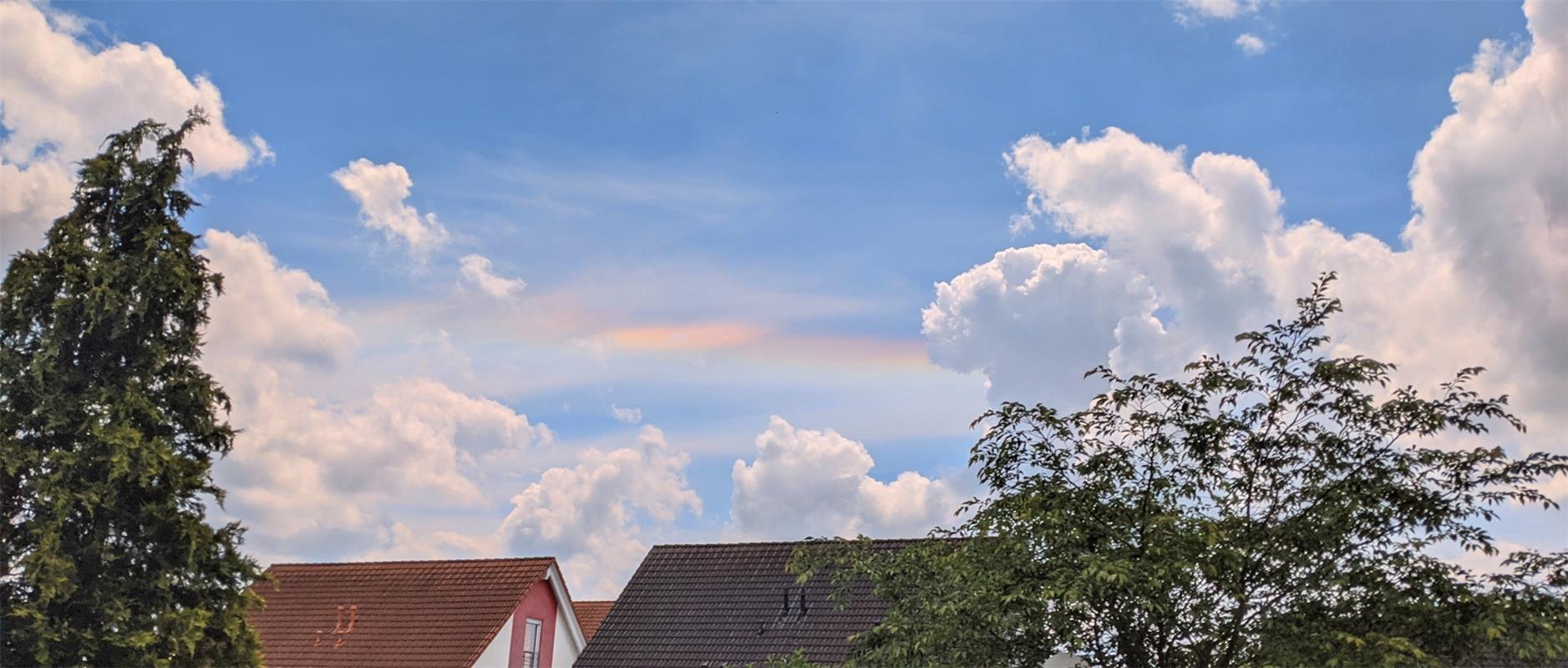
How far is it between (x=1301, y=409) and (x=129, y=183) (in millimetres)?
14208

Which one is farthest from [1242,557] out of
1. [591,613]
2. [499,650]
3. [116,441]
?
[591,613]

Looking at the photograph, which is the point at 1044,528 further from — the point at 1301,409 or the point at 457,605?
the point at 457,605

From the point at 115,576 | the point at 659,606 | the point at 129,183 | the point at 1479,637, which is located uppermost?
the point at 129,183

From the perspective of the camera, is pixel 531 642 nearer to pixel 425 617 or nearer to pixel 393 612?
pixel 425 617

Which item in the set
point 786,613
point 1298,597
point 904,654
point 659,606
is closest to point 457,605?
point 659,606

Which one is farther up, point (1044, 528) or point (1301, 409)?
point (1301, 409)

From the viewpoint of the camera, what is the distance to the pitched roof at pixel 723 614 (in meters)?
24.2

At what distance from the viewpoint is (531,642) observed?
96.3 feet

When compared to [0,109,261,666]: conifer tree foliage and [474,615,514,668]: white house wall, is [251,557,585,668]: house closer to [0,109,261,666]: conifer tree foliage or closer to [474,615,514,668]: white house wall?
[474,615,514,668]: white house wall

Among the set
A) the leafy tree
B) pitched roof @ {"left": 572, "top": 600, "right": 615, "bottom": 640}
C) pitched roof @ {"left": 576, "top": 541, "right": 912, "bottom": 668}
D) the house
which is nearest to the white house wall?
the house

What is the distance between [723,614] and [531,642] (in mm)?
5988

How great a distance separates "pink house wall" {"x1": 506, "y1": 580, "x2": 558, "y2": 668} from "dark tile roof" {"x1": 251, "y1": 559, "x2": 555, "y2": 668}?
42cm

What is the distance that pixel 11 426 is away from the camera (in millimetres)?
15219

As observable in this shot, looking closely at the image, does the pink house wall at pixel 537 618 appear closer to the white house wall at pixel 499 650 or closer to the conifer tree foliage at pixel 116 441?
the white house wall at pixel 499 650
